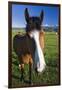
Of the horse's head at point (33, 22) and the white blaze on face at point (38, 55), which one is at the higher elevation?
the horse's head at point (33, 22)

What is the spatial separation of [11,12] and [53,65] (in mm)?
735

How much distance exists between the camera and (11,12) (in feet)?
8.20

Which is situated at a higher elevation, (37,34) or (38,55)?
(37,34)

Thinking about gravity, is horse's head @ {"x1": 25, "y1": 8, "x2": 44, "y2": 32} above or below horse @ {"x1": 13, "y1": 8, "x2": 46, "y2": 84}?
above

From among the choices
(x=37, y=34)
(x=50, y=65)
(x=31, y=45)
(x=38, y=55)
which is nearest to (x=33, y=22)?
(x=37, y=34)

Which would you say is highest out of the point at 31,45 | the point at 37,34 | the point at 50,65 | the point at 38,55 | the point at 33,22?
the point at 33,22

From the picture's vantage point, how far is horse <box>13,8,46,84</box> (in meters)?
2.53

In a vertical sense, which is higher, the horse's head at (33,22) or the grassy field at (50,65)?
the horse's head at (33,22)

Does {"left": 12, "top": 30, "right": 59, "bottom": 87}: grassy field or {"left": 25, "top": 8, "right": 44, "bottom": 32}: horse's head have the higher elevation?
{"left": 25, "top": 8, "right": 44, "bottom": 32}: horse's head

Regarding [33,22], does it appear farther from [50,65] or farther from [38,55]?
[50,65]

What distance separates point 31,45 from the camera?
2.56 m

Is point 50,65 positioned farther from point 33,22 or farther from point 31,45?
point 33,22

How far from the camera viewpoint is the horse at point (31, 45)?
8.29 feet

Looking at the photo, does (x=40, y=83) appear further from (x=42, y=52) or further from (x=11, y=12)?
(x=11, y=12)
